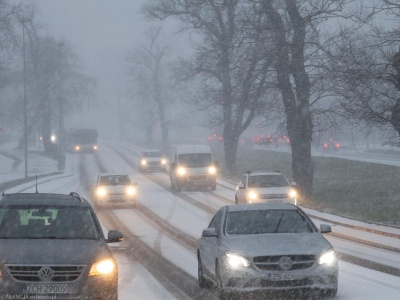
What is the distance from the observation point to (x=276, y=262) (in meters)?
11.8

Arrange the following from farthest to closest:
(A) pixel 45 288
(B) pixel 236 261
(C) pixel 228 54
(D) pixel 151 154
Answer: (D) pixel 151 154
(C) pixel 228 54
(B) pixel 236 261
(A) pixel 45 288

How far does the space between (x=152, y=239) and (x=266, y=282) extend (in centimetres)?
1256

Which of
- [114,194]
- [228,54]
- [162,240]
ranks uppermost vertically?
[228,54]

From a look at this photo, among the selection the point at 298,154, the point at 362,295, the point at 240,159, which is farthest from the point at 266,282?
the point at 240,159

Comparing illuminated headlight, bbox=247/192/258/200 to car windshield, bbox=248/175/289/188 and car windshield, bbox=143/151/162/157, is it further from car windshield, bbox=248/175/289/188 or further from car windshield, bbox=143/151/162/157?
car windshield, bbox=143/151/162/157

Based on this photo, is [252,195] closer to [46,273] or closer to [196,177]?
[196,177]

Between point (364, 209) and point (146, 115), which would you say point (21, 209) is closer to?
point (364, 209)

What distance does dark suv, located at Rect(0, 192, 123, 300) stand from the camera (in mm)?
9867

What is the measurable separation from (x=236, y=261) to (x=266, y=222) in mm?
1730

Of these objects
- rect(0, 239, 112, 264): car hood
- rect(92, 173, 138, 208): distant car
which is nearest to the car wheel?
rect(0, 239, 112, 264): car hood

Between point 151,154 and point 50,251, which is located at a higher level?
point 50,251

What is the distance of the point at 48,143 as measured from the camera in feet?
291

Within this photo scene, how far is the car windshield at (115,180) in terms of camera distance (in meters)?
38.4

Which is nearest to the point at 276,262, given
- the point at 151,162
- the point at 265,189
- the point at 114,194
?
the point at 265,189
